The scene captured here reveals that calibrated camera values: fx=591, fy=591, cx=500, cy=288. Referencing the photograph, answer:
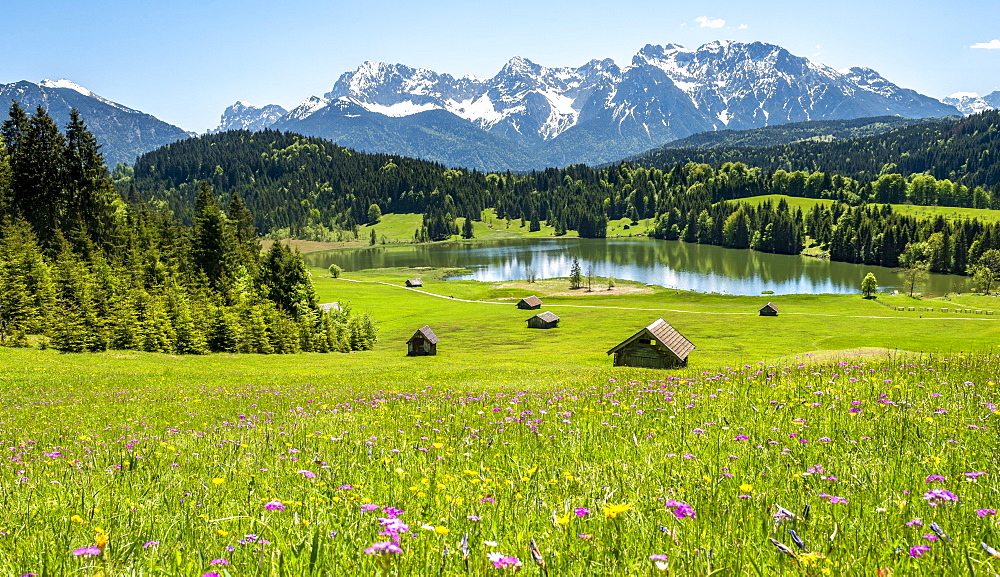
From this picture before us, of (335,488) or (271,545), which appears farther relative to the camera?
(335,488)

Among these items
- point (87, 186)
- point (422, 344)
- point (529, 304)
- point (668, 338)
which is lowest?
point (529, 304)

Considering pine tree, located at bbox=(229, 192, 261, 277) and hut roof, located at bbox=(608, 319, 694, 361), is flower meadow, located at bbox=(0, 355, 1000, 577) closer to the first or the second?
hut roof, located at bbox=(608, 319, 694, 361)

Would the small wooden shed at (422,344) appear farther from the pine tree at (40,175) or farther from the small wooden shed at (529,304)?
the small wooden shed at (529,304)

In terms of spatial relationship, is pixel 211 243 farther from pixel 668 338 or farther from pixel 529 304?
pixel 668 338

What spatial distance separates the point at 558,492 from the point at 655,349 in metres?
46.2

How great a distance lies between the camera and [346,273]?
652 feet

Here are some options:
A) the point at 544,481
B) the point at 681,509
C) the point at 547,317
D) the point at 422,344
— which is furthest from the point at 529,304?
the point at 681,509

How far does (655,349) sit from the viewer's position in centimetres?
4959

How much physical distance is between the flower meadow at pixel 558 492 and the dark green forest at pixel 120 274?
159 feet

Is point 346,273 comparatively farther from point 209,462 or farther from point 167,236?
point 209,462

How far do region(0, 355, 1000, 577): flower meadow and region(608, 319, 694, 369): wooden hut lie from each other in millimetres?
37143

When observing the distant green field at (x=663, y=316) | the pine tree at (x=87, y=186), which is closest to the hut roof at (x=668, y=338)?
the distant green field at (x=663, y=316)

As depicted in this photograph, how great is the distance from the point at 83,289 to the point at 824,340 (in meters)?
Result: 85.6

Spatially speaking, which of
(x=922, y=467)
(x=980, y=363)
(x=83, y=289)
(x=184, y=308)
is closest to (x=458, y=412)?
(x=922, y=467)
